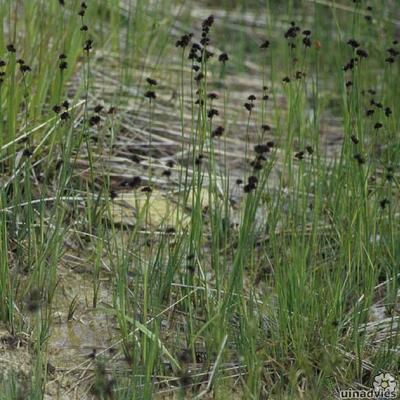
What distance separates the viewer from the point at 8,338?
2715 mm

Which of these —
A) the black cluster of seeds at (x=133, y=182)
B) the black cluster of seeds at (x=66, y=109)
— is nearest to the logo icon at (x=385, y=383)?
the black cluster of seeds at (x=133, y=182)

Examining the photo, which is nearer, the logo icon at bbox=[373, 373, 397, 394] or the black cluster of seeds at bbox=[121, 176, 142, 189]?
the logo icon at bbox=[373, 373, 397, 394]

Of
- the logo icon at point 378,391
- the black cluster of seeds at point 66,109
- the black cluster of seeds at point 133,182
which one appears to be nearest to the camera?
the logo icon at point 378,391

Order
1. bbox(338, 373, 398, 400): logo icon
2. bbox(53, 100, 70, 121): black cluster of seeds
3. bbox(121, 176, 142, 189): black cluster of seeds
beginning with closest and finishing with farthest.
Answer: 1. bbox(338, 373, 398, 400): logo icon
2. bbox(53, 100, 70, 121): black cluster of seeds
3. bbox(121, 176, 142, 189): black cluster of seeds

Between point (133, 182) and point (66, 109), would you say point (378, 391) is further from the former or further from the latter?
point (66, 109)

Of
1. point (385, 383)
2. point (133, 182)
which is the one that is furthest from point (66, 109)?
point (385, 383)

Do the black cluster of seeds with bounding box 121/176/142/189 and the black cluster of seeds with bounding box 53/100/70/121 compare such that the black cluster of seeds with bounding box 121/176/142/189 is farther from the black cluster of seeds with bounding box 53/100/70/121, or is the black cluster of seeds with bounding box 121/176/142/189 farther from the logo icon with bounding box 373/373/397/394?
the logo icon with bounding box 373/373/397/394

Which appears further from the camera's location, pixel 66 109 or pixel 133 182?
pixel 133 182

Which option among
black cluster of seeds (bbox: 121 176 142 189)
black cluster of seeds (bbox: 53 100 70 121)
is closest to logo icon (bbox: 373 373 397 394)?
black cluster of seeds (bbox: 121 176 142 189)

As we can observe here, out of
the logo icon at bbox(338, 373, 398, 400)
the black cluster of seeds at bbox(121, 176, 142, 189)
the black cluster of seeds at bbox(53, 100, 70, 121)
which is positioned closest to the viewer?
the logo icon at bbox(338, 373, 398, 400)

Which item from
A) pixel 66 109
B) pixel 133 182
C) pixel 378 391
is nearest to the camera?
pixel 378 391

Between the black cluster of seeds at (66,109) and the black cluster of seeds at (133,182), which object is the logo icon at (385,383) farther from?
the black cluster of seeds at (66,109)

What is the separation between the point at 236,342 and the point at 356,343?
0.38 meters

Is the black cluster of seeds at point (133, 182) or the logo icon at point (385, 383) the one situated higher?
the black cluster of seeds at point (133, 182)
